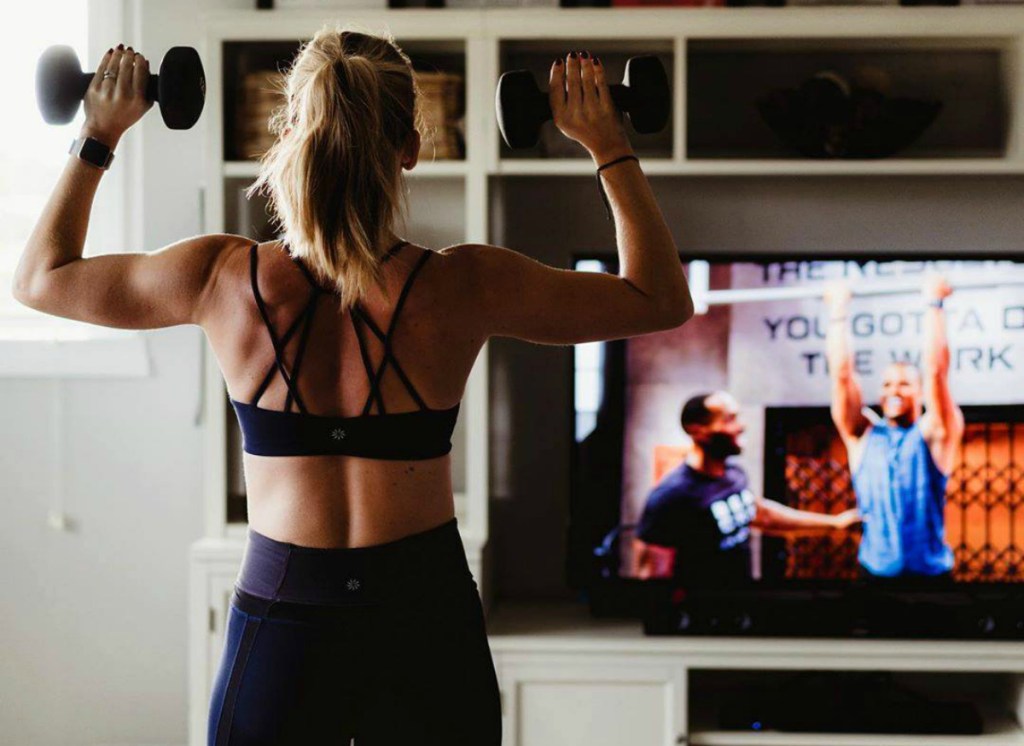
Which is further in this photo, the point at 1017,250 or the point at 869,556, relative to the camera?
the point at 1017,250

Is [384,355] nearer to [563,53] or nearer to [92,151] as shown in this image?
[92,151]

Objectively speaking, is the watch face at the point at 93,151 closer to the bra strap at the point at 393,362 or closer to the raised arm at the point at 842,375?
the bra strap at the point at 393,362

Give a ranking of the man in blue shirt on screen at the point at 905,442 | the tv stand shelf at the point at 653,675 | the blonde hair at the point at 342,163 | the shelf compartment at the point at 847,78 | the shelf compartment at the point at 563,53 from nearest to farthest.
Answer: the blonde hair at the point at 342,163 → the tv stand shelf at the point at 653,675 → the man in blue shirt on screen at the point at 905,442 → the shelf compartment at the point at 563,53 → the shelf compartment at the point at 847,78

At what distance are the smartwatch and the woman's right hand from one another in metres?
0.48

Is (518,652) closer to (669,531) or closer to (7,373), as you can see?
(669,531)

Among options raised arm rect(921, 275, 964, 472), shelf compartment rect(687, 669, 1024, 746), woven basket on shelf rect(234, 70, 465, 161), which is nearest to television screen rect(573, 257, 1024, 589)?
raised arm rect(921, 275, 964, 472)

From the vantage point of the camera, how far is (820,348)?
2588 mm

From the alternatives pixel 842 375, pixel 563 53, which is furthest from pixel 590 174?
pixel 842 375

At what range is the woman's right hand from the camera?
125 centimetres

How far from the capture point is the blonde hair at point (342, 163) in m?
1.22

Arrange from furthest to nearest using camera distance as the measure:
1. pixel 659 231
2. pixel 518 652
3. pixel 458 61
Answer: pixel 458 61 < pixel 518 652 < pixel 659 231

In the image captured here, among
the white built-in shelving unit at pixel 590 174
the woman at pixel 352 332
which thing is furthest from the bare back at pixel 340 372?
the white built-in shelving unit at pixel 590 174

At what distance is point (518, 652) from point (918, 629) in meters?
0.84

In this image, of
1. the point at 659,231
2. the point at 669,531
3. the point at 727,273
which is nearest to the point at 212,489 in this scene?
the point at 669,531
